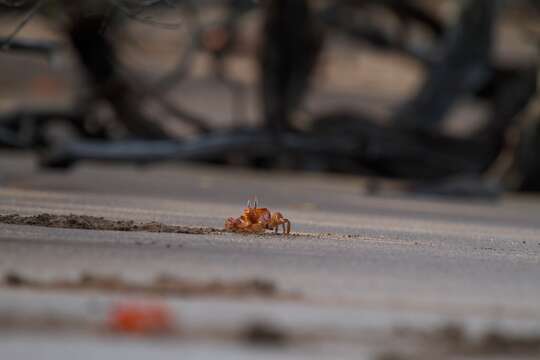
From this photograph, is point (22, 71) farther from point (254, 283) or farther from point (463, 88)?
point (254, 283)

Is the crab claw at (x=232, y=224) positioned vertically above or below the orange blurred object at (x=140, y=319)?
above

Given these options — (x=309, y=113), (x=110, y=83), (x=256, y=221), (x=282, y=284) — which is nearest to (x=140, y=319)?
(x=282, y=284)

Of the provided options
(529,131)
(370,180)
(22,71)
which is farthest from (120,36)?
(22,71)

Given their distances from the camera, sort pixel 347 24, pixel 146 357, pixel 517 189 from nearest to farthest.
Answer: pixel 146 357
pixel 517 189
pixel 347 24

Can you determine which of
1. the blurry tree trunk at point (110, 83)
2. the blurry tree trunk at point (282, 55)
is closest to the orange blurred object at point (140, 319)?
the blurry tree trunk at point (282, 55)

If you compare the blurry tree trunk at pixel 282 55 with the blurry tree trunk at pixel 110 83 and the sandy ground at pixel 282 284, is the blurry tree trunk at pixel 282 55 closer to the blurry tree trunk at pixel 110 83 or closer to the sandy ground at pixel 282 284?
the blurry tree trunk at pixel 110 83

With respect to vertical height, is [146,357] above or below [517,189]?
below
